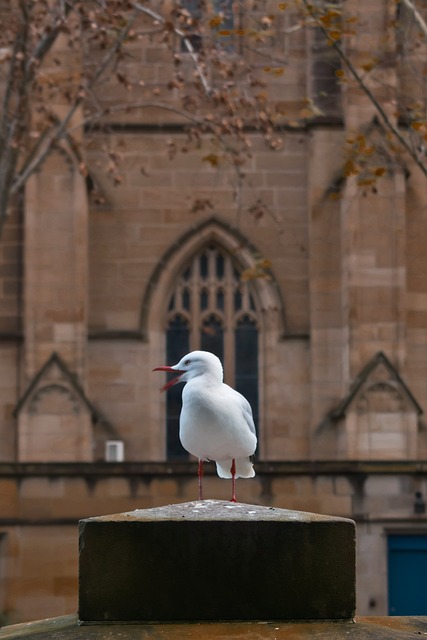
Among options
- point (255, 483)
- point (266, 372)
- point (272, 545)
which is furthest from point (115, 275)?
point (272, 545)

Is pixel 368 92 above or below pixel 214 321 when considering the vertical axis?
above

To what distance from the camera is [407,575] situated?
1614 centimetres

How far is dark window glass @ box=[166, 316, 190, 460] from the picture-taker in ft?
74.5

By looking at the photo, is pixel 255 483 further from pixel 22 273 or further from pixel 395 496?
pixel 22 273

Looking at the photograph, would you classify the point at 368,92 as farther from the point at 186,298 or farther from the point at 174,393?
the point at 174,393

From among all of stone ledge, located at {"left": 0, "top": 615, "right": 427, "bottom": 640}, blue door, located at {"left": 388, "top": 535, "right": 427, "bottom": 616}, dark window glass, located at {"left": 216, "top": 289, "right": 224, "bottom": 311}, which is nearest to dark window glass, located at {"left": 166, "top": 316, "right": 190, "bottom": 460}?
dark window glass, located at {"left": 216, "top": 289, "right": 224, "bottom": 311}

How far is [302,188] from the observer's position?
22.9 metres

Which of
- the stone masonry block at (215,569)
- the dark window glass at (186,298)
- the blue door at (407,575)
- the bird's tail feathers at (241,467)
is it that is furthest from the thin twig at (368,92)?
the stone masonry block at (215,569)

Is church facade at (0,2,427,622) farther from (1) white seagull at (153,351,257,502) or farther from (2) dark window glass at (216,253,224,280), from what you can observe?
(1) white seagull at (153,351,257,502)

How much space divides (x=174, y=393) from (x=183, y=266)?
2.01 meters

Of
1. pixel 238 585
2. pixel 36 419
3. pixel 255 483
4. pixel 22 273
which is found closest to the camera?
pixel 238 585

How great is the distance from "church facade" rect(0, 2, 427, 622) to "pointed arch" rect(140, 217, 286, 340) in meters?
0.03

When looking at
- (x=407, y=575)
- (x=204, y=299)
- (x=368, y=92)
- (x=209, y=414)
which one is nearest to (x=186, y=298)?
(x=204, y=299)

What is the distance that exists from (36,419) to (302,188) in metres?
5.65
